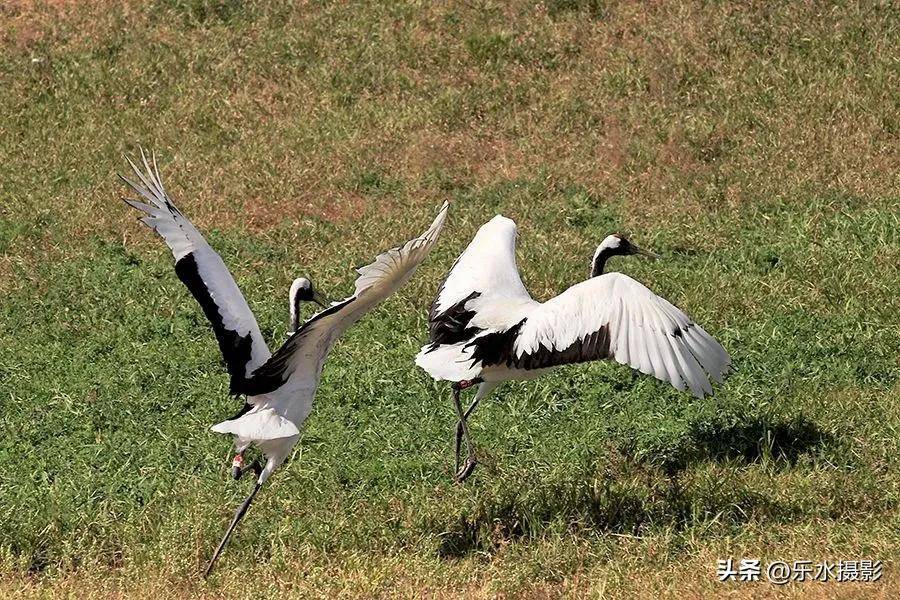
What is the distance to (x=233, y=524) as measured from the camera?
6.20 metres

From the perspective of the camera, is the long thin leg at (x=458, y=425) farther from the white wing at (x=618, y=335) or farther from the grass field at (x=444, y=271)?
the white wing at (x=618, y=335)

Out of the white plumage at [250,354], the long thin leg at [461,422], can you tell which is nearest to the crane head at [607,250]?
the long thin leg at [461,422]

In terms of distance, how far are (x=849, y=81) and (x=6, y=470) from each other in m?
8.04

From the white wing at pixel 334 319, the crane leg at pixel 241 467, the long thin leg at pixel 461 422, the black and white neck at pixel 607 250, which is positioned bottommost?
the long thin leg at pixel 461 422

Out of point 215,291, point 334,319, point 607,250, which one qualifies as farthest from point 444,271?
point 334,319

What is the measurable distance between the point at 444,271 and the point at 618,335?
11.4ft

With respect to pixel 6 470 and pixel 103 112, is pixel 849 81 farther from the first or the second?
pixel 6 470

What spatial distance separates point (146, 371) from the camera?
27.0 ft

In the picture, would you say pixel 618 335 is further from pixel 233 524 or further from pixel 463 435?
pixel 233 524

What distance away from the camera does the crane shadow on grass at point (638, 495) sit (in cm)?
635

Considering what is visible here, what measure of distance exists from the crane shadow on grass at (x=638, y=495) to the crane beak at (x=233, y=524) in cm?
91

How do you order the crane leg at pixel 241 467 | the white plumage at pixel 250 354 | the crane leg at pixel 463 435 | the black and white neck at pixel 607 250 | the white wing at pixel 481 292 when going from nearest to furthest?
the white plumage at pixel 250 354 → the crane leg at pixel 241 467 → the crane leg at pixel 463 435 → the white wing at pixel 481 292 → the black and white neck at pixel 607 250

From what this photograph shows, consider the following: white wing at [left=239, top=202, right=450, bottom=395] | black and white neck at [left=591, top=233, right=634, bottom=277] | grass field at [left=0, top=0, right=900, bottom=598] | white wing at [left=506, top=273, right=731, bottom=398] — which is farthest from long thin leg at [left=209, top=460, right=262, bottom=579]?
black and white neck at [left=591, top=233, right=634, bottom=277]

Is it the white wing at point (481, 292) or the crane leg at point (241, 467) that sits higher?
the white wing at point (481, 292)
